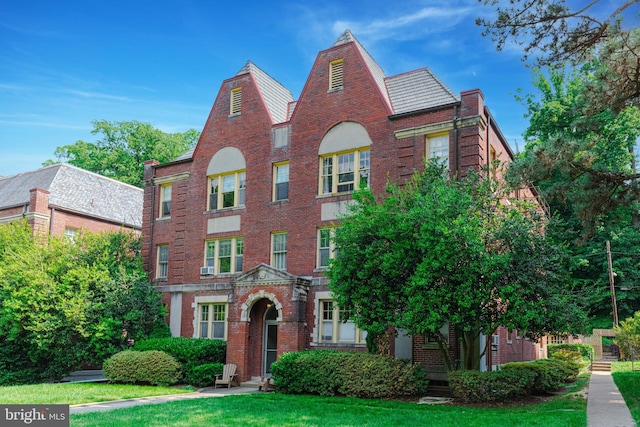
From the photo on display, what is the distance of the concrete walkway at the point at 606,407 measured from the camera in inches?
470

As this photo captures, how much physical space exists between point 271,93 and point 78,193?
1560 cm

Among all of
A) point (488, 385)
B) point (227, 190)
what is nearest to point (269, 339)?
point (227, 190)

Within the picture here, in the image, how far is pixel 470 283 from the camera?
1549 centimetres

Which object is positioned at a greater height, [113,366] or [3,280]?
[3,280]

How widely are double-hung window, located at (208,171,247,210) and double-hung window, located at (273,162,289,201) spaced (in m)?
1.57

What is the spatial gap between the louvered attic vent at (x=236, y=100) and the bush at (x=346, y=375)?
39.5ft

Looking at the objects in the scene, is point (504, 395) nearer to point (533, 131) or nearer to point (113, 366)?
point (113, 366)

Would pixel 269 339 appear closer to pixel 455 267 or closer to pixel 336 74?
pixel 455 267

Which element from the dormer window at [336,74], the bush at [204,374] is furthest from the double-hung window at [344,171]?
the bush at [204,374]

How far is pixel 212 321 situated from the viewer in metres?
25.4

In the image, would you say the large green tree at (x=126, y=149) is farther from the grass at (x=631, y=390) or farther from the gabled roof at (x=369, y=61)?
the grass at (x=631, y=390)

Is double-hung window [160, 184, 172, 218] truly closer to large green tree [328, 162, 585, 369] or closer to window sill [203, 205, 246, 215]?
window sill [203, 205, 246, 215]

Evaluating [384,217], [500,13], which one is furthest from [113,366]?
[500,13]

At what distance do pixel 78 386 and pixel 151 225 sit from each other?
9.71 meters
